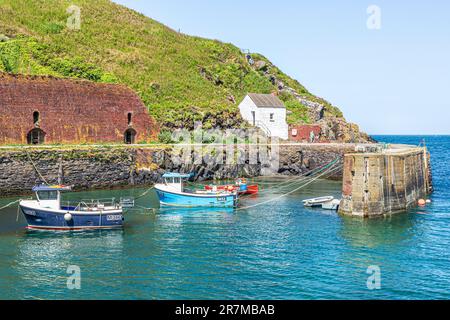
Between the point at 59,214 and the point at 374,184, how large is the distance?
80.4 ft

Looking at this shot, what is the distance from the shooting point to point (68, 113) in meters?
61.8

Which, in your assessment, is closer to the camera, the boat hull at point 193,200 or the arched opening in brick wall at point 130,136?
the boat hull at point 193,200

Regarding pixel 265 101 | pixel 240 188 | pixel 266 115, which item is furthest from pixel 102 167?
pixel 265 101

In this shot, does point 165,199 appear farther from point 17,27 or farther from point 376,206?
point 17,27

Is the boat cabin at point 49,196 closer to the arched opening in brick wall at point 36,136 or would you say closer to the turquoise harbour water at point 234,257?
the turquoise harbour water at point 234,257

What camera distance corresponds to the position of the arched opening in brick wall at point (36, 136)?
5831cm

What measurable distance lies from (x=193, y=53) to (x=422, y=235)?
7319 centimetres

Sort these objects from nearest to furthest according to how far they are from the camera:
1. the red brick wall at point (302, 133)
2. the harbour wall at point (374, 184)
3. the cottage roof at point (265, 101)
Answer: the harbour wall at point (374, 184), the cottage roof at point (265, 101), the red brick wall at point (302, 133)

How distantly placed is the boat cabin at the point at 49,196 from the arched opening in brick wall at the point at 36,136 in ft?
80.4

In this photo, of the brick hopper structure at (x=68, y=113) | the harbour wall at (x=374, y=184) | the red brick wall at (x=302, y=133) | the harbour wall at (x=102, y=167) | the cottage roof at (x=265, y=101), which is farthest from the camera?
the red brick wall at (x=302, y=133)

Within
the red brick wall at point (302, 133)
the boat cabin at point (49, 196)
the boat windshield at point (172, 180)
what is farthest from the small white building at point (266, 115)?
the boat cabin at point (49, 196)

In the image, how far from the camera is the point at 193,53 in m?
99.9

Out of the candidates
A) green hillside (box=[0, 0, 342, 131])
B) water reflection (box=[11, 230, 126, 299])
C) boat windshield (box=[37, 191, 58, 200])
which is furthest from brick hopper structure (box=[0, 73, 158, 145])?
Answer: water reflection (box=[11, 230, 126, 299])
